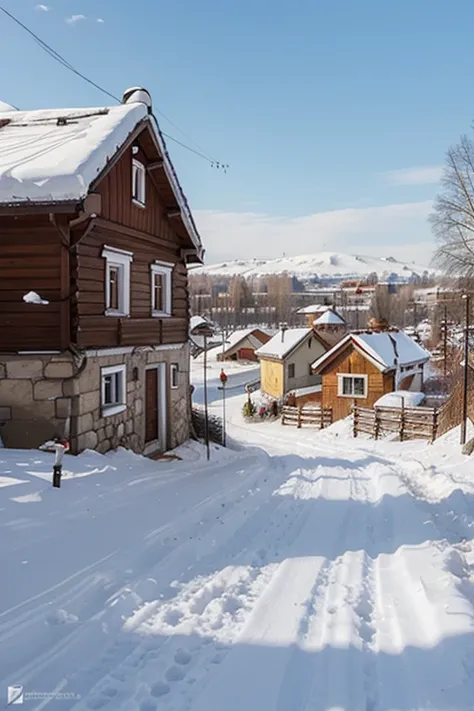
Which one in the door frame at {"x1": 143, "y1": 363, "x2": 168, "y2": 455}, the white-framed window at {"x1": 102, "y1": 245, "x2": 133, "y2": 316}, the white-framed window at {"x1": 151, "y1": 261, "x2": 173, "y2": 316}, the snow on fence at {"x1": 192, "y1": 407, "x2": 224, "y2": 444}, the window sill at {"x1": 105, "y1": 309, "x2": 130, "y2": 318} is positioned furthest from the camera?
the snow on fence at {"x1": 192, "y1": 407, "x2": 224, "y2": 444}

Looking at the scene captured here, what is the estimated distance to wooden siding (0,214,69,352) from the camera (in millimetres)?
10250

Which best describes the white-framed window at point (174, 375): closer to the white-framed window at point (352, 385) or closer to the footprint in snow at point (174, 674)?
the footprint in snow at point (174, 674)

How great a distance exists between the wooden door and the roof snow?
5550 mm

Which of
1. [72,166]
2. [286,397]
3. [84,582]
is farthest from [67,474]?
[286,397]

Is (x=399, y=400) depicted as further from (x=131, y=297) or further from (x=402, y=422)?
(x=131, y=297)

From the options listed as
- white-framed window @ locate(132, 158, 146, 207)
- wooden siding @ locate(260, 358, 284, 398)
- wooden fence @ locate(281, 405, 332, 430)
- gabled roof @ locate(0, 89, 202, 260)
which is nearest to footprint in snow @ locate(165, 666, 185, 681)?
gabled roof @ locate(0, 89, 202, 260)

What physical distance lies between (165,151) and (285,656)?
1173 centimetres

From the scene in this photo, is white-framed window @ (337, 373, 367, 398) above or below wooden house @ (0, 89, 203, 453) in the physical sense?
below

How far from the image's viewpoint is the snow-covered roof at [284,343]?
37688mm

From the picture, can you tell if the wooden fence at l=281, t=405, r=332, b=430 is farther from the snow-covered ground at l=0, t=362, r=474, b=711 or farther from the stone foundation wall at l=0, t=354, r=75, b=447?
the stone foundation wall at l=0, t=354, r=75, b=447

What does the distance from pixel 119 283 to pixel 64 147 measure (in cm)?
307

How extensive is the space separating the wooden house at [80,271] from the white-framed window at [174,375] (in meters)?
1.46

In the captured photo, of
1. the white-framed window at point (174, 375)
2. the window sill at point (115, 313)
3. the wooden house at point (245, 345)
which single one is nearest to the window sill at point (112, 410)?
the window sill at point (115, 313)

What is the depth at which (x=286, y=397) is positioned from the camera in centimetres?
3656
